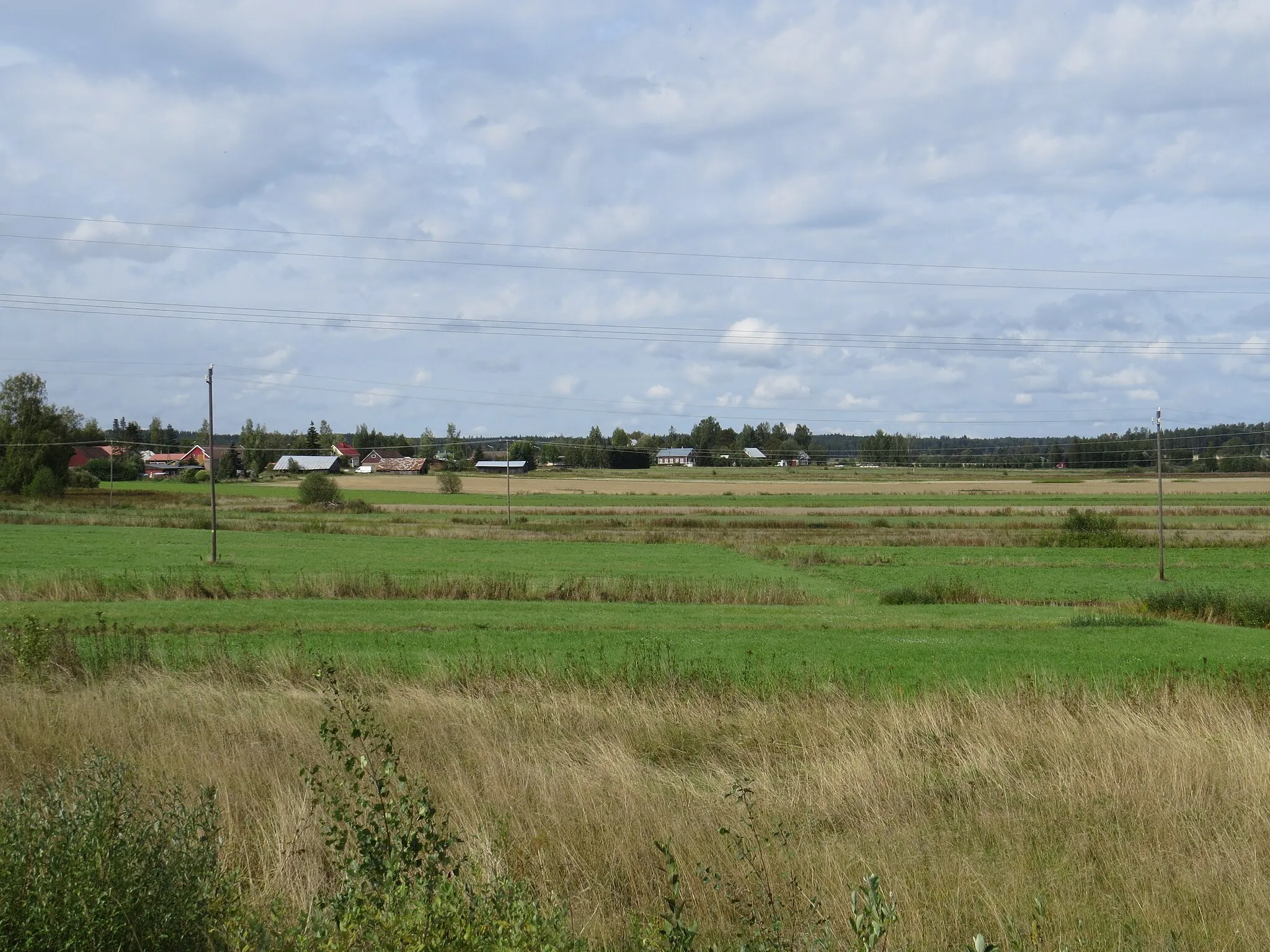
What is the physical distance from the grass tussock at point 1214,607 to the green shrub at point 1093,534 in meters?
28.0

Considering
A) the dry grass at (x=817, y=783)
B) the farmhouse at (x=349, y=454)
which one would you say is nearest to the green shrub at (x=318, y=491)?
the dry grass at (x=817, y=783)

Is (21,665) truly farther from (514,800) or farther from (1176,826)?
(1176,826)

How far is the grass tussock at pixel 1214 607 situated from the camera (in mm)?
32188

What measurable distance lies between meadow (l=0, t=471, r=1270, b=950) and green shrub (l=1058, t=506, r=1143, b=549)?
25.2 m

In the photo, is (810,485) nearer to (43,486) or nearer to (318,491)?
(318,491)

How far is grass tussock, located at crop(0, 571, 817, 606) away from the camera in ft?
106

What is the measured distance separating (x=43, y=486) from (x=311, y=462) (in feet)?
255

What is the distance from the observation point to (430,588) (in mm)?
36250

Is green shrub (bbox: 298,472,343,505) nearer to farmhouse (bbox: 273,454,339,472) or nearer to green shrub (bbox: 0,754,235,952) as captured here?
farmhouse (bbox: 273,454,339,472)

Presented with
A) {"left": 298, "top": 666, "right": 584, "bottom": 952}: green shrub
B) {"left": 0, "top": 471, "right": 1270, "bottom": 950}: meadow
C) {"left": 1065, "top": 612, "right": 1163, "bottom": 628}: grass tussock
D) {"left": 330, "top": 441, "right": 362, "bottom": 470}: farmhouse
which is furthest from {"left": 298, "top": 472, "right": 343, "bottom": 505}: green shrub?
{"left": 298, "top": 666, "right": 584, "bottom": 952}: green shrub

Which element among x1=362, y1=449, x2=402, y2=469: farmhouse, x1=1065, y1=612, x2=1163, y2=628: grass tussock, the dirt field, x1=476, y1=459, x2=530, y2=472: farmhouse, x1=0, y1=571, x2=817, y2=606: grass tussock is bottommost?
x1=1065, y1=612, x2=1163, y2=628: grass tussock

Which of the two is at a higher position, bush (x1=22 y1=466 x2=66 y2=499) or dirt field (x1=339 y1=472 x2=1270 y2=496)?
bush (x1=22 y1=466 x2=66 y2=499)

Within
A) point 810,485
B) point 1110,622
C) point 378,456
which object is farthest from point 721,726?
point 378,456

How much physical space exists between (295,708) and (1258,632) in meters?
26.6
